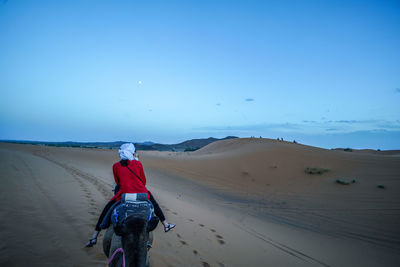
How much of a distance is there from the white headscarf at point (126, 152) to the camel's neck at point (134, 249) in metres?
1.18

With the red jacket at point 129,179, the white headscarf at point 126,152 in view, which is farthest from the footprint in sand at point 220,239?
the white headscarf at point 126,152

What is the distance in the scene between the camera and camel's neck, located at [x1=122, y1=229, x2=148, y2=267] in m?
1.98

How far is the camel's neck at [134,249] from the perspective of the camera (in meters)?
1.98

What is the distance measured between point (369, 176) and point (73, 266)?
12994mm

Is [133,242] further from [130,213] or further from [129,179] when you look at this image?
[129,179]

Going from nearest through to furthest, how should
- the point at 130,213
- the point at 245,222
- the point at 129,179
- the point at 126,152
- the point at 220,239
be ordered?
1. the point at 130,213
2. the point at 129,179
3. the point at 126,152
4. the point at 220,239
5. the point at 245,222

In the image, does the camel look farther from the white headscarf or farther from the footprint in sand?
the footprint in sand

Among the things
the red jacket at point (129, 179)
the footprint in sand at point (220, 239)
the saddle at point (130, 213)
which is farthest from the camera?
the footprint in sand at point (220, 239)

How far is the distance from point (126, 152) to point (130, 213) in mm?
953

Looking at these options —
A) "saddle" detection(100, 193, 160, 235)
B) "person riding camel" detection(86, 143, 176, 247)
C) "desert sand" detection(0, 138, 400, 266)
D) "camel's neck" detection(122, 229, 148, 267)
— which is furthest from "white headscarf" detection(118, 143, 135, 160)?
"desert sand" detection(0, 138, 400, 266)

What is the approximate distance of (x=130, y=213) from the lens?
2.34m

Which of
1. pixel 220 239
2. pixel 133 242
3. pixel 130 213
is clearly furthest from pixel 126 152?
pixel 220 239

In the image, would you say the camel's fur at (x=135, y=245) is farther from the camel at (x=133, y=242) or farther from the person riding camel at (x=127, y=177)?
the person riding camel at (x=127, y=177)

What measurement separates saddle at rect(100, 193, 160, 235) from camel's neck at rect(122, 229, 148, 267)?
139mm
